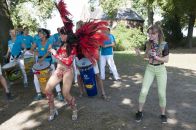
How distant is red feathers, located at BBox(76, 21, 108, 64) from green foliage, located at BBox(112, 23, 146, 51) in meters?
29.8

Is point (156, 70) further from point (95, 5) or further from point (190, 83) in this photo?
point (95, 5)

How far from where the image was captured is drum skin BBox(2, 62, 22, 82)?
1119 cm

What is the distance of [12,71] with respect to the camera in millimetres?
11539

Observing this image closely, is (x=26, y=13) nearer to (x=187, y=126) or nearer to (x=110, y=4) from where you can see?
(x=110, y=4)

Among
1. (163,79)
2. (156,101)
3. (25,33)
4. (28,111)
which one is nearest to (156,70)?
(163,79)

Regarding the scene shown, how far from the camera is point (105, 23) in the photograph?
7.80 meters

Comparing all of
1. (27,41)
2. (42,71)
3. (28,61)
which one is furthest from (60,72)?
(27,41)

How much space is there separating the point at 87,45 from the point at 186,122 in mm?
2708

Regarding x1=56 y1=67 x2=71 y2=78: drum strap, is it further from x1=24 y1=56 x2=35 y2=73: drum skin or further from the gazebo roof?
the gazebo roof

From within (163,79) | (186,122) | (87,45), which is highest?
(87,45)

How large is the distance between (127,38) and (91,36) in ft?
102

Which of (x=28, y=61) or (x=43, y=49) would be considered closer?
A: (x=43, y=49)

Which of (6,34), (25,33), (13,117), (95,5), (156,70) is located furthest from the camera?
(95,5)

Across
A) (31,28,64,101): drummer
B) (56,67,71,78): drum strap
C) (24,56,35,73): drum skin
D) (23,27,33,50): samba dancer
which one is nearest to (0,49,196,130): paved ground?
(31,28,64,101): drummer
